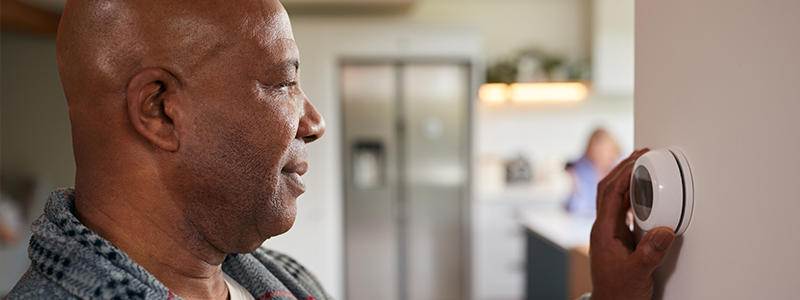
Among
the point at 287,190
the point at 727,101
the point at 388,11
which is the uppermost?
the point at 388,11

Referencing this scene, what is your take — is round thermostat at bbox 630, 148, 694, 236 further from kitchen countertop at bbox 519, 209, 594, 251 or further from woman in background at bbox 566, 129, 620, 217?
woman in background at bbox 566, 129, 620, 217

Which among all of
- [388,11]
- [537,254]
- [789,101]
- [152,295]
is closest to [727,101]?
[789,101]

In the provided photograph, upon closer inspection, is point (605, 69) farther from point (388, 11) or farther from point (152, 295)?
point (152, 295)

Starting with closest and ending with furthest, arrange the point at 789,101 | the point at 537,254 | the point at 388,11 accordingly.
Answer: the point at 789,101 < the point at 537,254 < the point at 388,11

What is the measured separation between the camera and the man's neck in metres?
0.58

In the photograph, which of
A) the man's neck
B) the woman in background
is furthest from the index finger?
the woman in background

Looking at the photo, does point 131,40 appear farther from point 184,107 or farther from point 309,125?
point 309,125

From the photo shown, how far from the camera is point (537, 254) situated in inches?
110

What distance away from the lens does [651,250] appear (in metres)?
0.68

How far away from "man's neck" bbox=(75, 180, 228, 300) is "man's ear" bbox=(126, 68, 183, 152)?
65 mm

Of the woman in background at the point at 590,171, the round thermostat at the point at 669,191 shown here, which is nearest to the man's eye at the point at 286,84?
the round thermostat at the point at 669,191

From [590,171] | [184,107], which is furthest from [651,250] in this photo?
[590,171]

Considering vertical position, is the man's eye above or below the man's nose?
above

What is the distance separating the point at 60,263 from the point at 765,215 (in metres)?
0.72
